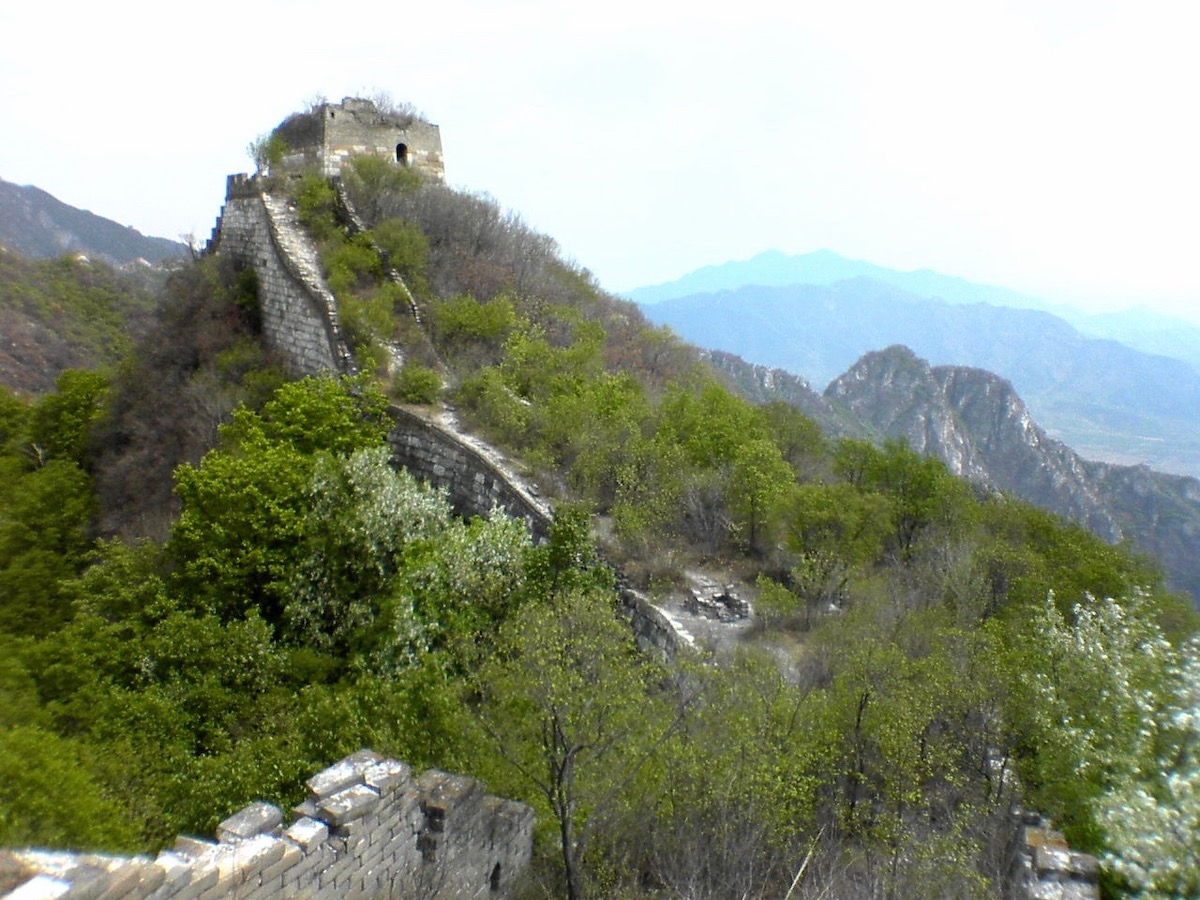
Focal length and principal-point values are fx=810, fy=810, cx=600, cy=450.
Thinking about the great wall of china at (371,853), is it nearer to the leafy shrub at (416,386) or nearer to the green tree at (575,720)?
the green tree at (575,720)

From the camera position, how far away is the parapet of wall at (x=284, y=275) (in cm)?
1669

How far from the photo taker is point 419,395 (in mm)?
15117

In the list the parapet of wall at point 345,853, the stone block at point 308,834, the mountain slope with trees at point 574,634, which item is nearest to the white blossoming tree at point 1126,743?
the mountain slope with trees at point 574,634

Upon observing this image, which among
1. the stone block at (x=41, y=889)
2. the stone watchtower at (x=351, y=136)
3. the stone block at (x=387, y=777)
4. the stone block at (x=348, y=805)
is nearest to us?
the stone block at (x=41, y=889)

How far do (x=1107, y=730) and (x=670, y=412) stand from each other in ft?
30.7

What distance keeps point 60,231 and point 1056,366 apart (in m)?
171

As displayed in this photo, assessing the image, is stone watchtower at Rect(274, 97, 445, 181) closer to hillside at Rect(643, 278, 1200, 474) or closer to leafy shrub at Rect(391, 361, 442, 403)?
leafy shrub at Rect(391, 361, 442, 403)

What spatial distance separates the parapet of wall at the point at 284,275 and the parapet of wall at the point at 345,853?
10.8 m

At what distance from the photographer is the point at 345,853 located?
588 centimetres

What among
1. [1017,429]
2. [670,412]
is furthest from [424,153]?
[1017,429]

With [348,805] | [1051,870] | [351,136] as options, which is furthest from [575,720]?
[351,136]

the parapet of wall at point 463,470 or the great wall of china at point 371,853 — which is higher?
the parapet of wall at point 463,470

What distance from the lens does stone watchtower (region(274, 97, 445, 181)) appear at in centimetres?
2094

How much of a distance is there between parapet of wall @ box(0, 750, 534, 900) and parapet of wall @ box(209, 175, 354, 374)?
10.8 m
